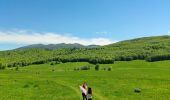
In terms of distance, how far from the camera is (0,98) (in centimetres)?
5106

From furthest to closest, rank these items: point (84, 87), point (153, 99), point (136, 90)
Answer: point (136, 90)
point (153, 99)
point (84, 87)

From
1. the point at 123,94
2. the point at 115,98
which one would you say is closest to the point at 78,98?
the point at 115,98

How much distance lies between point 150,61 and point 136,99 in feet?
453

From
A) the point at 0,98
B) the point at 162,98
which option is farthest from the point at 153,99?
the point at 0,98

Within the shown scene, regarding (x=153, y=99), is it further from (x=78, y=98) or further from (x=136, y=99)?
(x=78, y=98)

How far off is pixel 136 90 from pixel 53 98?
53.9 ft

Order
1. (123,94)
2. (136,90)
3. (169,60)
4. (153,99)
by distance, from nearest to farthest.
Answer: (153,99) < (123,94) < (136,90) < (169,60)

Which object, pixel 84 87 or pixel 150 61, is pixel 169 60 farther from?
pixel 84 87

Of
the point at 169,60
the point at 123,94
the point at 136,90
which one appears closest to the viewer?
the point at 123,94

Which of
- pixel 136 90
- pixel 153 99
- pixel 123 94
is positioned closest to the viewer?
pixel 153 99

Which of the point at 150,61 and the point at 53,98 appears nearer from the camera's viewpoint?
the point at 53,98

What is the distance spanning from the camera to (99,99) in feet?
161

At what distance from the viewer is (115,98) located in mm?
51188

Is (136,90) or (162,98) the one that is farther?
(136,90)
